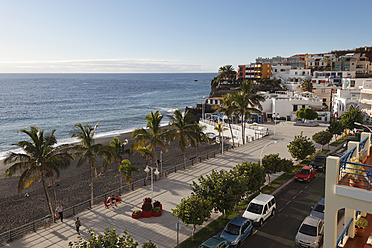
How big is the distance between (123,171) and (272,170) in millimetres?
13779

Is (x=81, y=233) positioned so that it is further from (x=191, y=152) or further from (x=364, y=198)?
(x=191, y=152)

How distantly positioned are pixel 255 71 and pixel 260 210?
114912 mm

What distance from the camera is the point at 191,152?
4897 cm

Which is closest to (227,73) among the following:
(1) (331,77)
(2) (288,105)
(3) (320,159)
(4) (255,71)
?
(4) (255,71)

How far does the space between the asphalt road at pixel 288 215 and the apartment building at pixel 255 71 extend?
103 meters

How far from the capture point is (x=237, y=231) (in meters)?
17.2

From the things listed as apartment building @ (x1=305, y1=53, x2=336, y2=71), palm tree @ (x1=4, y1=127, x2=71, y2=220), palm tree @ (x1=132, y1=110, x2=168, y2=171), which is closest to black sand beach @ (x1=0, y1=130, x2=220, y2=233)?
palm tree @ (x1=4, y1=127, x2=71, y2=220)

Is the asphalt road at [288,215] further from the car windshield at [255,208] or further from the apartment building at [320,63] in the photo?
the apartment building at [320,63]

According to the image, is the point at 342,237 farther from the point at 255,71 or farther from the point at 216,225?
the point at 255,71

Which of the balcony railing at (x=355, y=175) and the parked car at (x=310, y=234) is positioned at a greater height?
the balcony railing at (x=355, y=175)

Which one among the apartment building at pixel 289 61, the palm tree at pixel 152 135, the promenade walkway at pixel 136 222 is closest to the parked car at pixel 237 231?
the promenade walkway at pixel 136 222

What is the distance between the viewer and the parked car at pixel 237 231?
16750mm

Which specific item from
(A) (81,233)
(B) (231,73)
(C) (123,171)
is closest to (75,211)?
(A) (81,233)

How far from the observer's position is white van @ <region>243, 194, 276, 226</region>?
1931 cm
